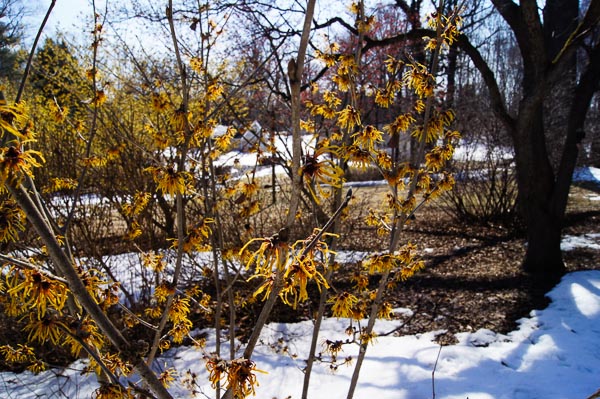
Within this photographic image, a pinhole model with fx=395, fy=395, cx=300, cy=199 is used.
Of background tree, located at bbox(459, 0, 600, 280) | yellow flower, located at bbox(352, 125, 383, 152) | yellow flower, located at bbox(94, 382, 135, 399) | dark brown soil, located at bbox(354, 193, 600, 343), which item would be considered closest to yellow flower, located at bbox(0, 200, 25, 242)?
yellow flower, located at bbox(94, 382, 135, 399)

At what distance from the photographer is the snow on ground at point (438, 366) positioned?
3365 millimetres

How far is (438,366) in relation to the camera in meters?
3.72

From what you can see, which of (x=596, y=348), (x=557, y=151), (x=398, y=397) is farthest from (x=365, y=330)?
(x=557, y=151)

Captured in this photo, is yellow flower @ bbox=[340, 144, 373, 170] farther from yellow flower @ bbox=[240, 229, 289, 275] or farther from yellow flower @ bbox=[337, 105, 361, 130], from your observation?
yellow flower @ bbox=[240, 229, 289, 275]

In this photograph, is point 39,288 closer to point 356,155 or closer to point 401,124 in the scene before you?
point 356,155

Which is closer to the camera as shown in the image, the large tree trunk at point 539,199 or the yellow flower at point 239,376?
the yellow flower at point 239,376

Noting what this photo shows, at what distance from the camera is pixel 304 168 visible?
0.99m

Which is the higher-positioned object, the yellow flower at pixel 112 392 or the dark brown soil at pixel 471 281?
the yellow flower at pixel 112 392

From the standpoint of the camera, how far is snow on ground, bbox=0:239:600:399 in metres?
3.37

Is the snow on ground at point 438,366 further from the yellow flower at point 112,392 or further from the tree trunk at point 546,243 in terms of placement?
the yellow flower at point 112,392

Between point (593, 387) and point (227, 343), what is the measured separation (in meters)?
3.46

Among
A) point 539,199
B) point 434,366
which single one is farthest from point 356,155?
point 539,199

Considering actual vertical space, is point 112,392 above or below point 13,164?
below

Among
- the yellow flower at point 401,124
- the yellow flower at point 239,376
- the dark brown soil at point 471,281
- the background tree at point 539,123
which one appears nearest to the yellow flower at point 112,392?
the yellow flower at point 239,376
